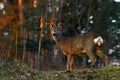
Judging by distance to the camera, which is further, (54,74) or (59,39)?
(59,39)

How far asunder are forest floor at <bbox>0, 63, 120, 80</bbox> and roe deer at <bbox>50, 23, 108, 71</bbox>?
3.84 metres

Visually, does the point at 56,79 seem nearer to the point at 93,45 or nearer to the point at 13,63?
the point at 13,63

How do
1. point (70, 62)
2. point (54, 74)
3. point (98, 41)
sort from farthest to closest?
point (98, 41)
point (70, 62)
point (54, 74)

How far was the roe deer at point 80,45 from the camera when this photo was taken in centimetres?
1495

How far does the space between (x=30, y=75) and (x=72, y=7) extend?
15.5 m

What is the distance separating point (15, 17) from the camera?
1485 inches

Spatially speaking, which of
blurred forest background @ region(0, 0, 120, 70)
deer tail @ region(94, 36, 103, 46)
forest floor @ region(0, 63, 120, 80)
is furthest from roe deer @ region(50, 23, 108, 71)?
blurred forest background @ region(0, 0, 120, 70)

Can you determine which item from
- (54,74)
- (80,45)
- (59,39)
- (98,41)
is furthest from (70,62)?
(54,74)

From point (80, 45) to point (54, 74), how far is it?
494cm

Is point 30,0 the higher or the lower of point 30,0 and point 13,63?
the higher

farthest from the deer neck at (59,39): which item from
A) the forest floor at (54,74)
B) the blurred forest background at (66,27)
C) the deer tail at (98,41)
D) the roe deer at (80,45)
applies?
the blurred forest background at (66,27)

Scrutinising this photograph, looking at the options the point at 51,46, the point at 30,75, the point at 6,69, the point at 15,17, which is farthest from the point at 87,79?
the point at 15,17

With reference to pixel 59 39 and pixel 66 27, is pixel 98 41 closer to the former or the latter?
pixel 59 39

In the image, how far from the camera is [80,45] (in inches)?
614
